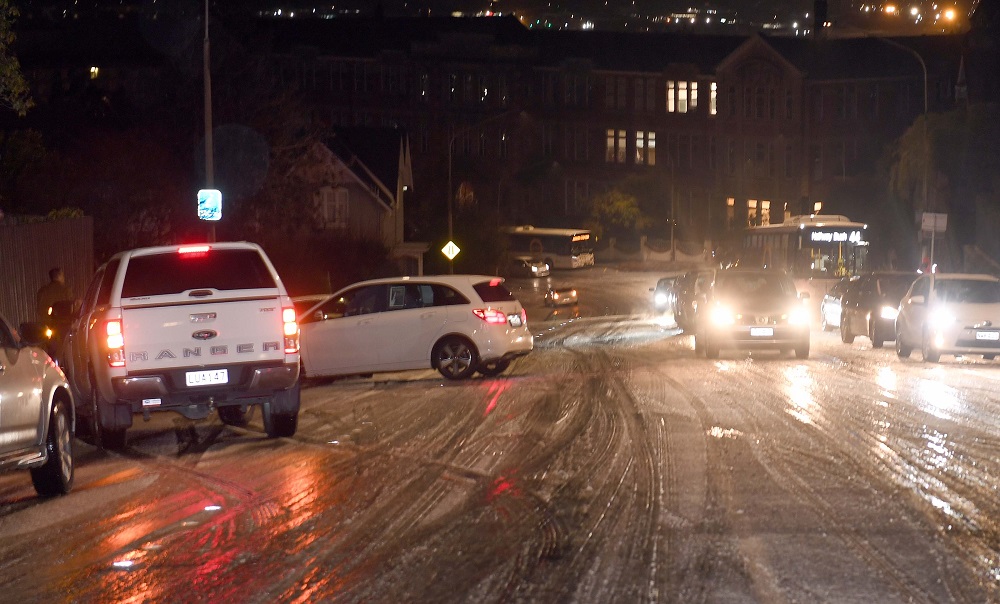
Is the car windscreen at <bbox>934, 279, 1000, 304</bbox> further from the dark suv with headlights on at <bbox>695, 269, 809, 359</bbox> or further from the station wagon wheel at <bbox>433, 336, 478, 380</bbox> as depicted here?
the station wagon wheel at <bbox>433, 336, 478, 380</bbox>

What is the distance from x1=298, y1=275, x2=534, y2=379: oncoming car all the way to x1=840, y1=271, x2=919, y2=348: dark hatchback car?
9.88m

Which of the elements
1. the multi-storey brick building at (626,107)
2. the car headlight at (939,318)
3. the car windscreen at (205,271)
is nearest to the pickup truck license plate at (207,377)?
the car windscreen at (205,271)

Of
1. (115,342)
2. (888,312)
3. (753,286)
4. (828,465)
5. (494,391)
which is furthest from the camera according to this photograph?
(888,312)

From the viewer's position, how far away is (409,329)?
65.0 ft

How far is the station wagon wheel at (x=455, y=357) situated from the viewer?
1991 centimetres

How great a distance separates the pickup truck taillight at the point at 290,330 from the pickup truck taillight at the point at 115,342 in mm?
1577

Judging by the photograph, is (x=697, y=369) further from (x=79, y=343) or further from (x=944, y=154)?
(x=944, y=154)

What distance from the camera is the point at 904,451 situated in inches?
475

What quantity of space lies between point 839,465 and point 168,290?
22.2 feet

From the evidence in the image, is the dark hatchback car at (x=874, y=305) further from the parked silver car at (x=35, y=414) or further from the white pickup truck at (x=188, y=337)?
the parked silver car at (x=35, y=414)

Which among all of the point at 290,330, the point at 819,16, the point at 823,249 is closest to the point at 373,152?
the point at 823,249

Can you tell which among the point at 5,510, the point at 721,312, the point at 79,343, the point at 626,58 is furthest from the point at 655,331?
the point at 626,58

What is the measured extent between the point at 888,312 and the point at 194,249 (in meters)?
17.4

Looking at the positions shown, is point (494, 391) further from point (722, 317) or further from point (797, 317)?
point (797, 317)
